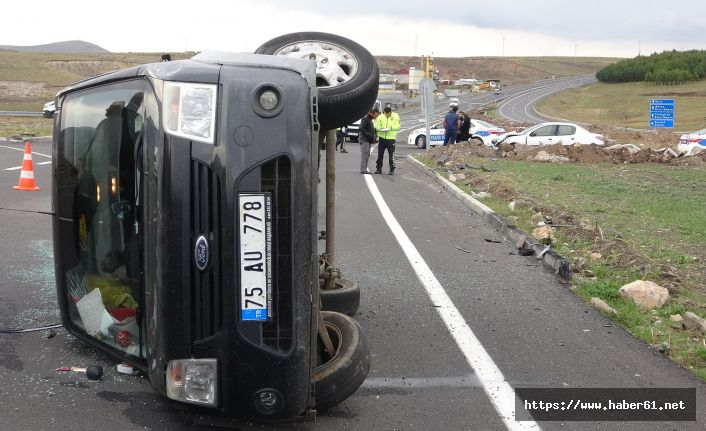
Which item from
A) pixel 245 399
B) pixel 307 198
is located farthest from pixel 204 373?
pixel 307 198

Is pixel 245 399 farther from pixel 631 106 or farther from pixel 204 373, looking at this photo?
pixel 631 106

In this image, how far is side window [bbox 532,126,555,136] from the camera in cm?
3019

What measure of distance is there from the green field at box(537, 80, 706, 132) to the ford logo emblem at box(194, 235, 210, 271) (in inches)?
2163

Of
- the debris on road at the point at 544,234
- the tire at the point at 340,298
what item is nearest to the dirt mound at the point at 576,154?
the debris on road at the point at 544,234

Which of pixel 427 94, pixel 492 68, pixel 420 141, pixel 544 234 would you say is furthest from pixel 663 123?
pixel 492 68

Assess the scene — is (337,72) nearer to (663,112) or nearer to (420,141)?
(420,141)

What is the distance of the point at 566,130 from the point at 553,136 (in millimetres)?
650

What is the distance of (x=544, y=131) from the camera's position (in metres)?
30.3

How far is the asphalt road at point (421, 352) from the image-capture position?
14.7 feet

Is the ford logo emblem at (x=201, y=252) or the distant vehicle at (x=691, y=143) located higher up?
the distant vehicle at (x=691, y=143)

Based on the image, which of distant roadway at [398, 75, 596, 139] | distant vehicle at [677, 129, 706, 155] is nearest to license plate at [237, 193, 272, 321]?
distant vehicle at [677, 129, 706, 155]

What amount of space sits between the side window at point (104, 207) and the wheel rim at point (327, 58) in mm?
1316

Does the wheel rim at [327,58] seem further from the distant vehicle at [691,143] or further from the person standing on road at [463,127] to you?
the distant vehicle at [691,143]

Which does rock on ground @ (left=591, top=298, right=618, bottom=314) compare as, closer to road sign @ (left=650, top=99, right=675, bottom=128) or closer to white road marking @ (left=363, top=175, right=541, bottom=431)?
white road marking @ (left=363, top=175, right=541, bottom=431)
